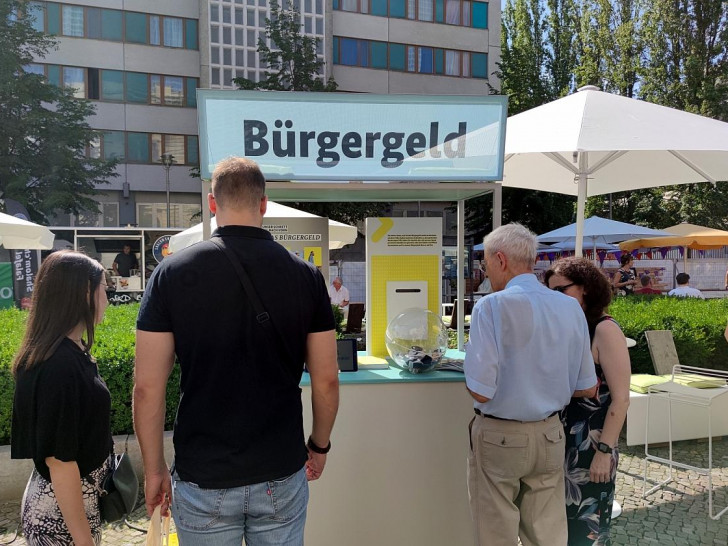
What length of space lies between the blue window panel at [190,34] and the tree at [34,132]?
6.97 m

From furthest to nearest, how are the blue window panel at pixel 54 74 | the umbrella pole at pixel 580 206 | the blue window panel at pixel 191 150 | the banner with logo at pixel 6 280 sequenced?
1. the blue window panel at pixel 191 150
2. the blue window panel at pixel 54 74
3. the banner with logo at pixel 6 280
4. the umbrella pole at pixel 580 206

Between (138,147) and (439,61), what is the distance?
17.1 metres

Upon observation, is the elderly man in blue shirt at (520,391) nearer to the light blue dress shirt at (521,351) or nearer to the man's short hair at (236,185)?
the light blue dress shirt at (521,351)

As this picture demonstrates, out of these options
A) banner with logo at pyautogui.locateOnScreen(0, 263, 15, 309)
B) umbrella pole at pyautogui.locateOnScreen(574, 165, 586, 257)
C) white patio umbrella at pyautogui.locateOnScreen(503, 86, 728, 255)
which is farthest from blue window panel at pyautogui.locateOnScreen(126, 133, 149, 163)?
umbrella pole at pyautogui.locateOnScreen(574, 165, 586, 257)

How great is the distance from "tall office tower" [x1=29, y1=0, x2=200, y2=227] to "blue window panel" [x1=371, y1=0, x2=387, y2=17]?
9.24 m

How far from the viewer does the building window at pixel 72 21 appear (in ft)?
92.0

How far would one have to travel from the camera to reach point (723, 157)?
188 inches

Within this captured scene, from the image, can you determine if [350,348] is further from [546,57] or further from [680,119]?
[546,57]

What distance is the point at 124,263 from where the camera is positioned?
599 inches

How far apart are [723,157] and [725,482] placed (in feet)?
8.54

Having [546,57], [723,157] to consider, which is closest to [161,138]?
[546,57]

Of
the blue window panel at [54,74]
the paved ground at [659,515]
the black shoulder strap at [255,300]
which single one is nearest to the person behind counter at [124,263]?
the paved ground at [659,515]

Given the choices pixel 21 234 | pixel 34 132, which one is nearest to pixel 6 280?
pixel 21 234

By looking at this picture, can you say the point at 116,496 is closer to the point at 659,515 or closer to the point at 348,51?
the point at 659,515
